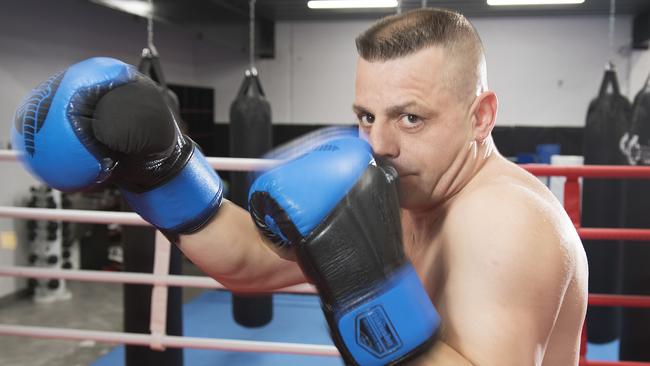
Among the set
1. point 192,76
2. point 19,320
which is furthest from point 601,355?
point 192,76

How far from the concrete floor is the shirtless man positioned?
2950mm

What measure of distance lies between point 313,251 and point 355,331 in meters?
0.12

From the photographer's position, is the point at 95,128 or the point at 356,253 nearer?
the point at 356,253

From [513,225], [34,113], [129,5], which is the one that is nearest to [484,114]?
[513,225]

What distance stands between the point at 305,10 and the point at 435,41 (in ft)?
22.1

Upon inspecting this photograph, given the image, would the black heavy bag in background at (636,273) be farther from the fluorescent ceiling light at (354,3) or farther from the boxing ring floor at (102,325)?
the fluorescent ceiling light at (354,3)

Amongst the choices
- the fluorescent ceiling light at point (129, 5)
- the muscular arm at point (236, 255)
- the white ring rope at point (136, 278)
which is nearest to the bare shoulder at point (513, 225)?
the muscular arm at point (236, 255)

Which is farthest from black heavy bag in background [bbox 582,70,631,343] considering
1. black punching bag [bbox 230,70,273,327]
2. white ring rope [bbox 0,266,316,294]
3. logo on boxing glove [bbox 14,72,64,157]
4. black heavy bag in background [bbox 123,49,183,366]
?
logo on boxing glove [bbox 14,72,64,157]

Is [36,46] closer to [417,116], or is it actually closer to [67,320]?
[67,320]

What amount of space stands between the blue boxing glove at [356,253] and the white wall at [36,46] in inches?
183

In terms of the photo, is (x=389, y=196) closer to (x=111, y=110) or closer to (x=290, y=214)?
(x=290, y=214)

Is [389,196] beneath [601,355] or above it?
above

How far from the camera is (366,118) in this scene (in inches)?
37.8

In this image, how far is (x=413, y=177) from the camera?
36.4 inches
